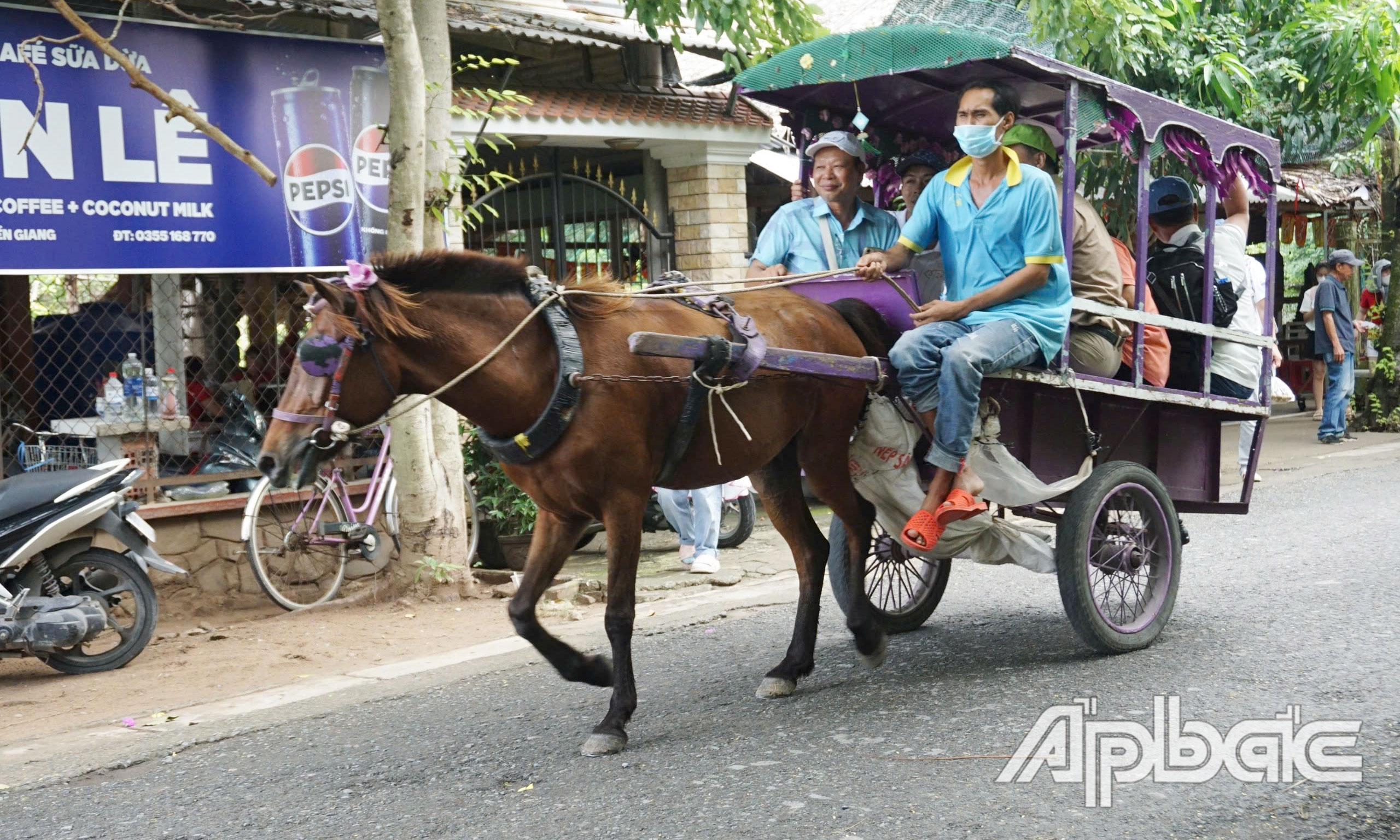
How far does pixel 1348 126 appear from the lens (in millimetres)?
13047

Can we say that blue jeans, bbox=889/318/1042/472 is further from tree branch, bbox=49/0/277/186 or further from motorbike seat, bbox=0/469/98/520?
motorbike seat, bbox=0/469/98/520

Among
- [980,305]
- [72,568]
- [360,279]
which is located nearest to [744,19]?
[980,305]

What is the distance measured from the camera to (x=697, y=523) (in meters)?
7.88

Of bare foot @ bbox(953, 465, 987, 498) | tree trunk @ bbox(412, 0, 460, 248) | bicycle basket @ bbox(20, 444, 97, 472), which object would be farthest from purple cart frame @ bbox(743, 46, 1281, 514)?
bicycle basket @ bbox(20, 444, 97, 472)

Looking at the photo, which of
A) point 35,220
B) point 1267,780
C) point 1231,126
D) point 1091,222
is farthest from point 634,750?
point 35,220

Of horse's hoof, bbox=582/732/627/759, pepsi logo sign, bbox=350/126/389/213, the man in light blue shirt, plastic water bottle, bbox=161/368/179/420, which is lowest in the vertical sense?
horse's hoof, bbox=582/732/627/759

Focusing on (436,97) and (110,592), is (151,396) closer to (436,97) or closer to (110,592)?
(110,592)

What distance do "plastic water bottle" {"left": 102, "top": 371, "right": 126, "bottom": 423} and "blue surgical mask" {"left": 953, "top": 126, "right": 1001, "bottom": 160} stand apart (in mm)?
5041

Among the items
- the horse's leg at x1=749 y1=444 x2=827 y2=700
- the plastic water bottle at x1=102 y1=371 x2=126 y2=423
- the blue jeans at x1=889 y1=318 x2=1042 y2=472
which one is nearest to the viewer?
the blue jeans at x1=889 y1=318 x2=1042 y2=472

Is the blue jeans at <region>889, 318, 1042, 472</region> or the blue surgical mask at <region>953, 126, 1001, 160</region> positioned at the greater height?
the blue surgical mask at <region>953, 126, 1001, 160</region>

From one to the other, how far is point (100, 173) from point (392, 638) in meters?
3.04

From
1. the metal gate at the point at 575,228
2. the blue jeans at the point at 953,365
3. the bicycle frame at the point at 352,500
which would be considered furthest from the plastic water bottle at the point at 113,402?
the blue jeans at the point at 953,365

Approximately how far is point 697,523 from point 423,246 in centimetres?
234

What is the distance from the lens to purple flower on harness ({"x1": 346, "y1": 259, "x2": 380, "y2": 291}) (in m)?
4.04
